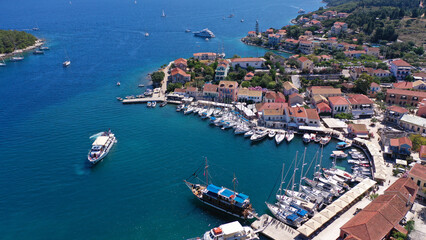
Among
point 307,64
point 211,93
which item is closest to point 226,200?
point 211,93

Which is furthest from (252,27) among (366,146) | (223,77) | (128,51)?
(366,146)

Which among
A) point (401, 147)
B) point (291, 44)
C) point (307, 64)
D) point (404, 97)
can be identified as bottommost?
point (401, 147)

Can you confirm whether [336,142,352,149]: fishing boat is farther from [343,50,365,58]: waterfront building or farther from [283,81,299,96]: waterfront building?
[343,50,365,58]: waterfront building

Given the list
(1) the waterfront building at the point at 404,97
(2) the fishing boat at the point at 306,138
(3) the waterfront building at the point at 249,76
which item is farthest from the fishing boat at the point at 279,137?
(1) the waterfront building at the point at 404,97

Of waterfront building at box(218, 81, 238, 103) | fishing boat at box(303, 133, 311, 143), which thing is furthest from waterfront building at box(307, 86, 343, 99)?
waterfront building at box(218, 81, 238, 103)

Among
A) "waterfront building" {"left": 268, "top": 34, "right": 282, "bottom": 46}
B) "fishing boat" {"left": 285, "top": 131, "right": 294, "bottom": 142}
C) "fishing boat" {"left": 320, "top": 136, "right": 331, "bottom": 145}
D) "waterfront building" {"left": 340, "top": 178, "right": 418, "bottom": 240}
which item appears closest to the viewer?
"waterfront building" {"left": 340, "top": 178, "right": 418, "bottom": 240}

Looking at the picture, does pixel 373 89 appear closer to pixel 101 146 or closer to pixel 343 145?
pixel 343 145

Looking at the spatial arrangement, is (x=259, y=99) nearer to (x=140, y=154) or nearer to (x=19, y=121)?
(x=140, y=154)
